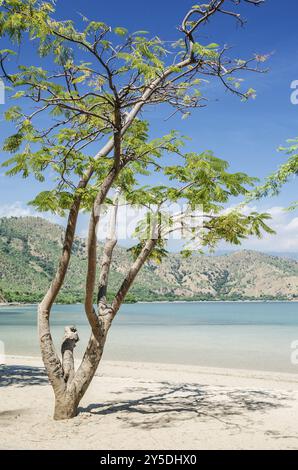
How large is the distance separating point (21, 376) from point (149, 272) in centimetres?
13891

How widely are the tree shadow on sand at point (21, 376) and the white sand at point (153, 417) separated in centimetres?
2

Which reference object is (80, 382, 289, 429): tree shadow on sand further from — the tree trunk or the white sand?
the tree trunk

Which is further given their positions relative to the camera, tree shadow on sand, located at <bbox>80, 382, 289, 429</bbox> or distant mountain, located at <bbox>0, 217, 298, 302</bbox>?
distant mountain, located at <bbox>0, 217, 298, 302</bbox>

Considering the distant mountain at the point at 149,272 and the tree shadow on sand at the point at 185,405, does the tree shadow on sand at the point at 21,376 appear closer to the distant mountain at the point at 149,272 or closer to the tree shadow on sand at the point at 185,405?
the tree shadow on sand at the point at 185,405

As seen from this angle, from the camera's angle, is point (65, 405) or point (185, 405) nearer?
point (65, 405)

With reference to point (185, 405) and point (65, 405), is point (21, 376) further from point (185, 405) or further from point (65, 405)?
point (65, 405)

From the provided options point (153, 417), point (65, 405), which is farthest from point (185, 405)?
point (65, 405)

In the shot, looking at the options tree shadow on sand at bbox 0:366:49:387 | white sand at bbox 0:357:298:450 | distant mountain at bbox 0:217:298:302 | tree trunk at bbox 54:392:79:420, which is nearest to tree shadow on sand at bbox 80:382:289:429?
white sand at bbox 0:357:298:450

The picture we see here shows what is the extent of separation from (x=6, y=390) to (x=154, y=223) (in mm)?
5138

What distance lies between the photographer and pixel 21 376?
43.7 feet

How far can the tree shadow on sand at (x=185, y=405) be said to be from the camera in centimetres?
817

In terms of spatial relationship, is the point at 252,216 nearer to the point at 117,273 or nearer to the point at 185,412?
the point at 185,412

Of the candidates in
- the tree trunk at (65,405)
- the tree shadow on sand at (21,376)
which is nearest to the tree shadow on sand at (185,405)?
the tree trunk at (65,405)

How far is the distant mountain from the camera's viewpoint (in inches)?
4691
